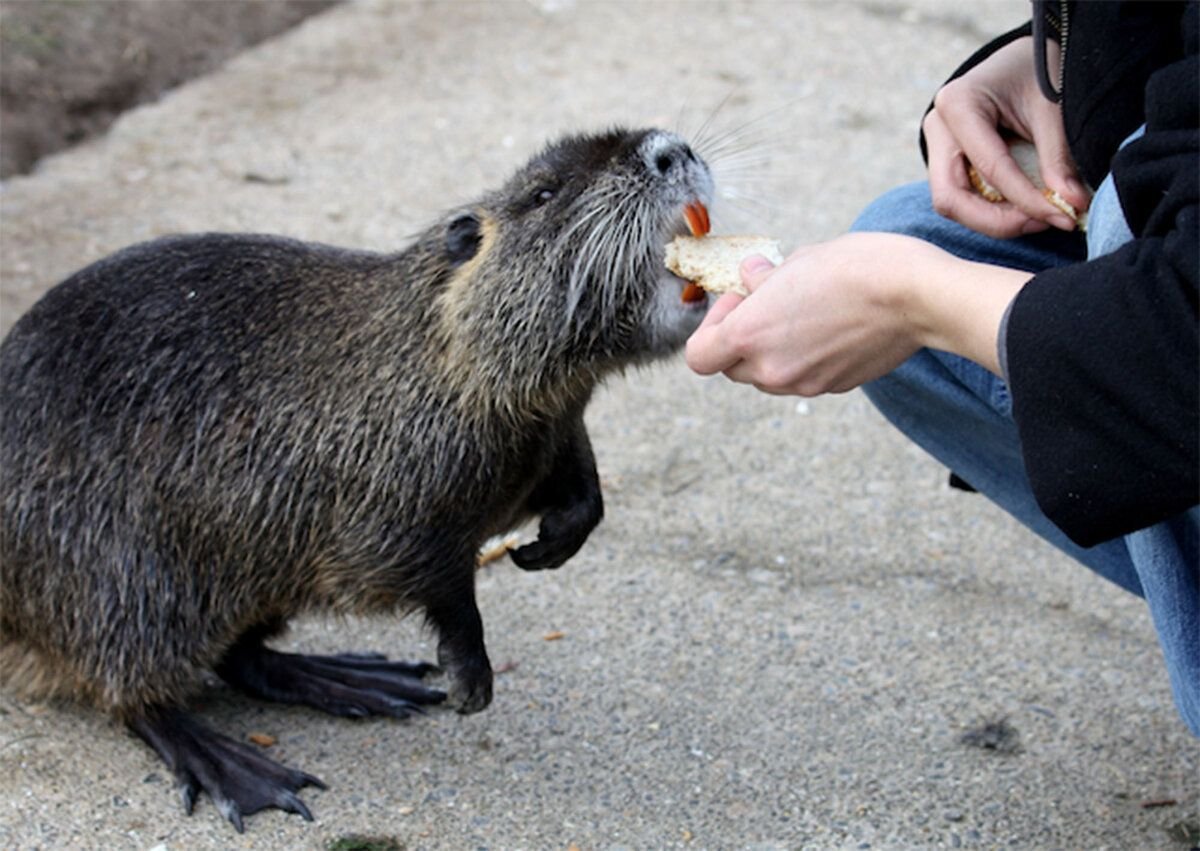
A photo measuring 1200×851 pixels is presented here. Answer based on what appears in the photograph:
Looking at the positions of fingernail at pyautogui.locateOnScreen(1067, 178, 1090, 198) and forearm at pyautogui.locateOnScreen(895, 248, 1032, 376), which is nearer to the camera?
forearm at pyautogui.locateOnScreen(895, 248, 1032, 376)

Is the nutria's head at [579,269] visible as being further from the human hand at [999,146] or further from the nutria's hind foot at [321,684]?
the nutria's hind foot at [321,684]

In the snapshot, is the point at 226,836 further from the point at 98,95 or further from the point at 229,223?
the point at 98,95

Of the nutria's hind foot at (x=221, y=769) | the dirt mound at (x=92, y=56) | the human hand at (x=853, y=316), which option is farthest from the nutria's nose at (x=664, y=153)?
the dirt mound at (x=92, y=56)

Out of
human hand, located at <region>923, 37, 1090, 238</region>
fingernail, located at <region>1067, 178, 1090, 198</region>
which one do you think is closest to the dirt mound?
human hand, located at <region>923, 37, 1090, 238</region>

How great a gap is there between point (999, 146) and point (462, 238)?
3.14 ft

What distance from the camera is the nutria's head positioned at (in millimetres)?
2672

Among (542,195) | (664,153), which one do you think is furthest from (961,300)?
(542,195)

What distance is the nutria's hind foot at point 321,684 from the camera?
3.06 metres

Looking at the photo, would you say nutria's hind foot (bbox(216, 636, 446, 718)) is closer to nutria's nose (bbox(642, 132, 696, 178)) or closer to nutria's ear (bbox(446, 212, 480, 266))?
nutria's ear (bbox(446, 212, 480, 266))

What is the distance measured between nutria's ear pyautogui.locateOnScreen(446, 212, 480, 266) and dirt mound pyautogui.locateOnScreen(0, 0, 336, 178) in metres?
2.70

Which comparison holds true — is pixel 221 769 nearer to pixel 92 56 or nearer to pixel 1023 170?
pixel 1023 170

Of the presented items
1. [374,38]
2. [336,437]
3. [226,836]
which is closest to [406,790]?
[226,836]

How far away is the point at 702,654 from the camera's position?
3281 millimetres

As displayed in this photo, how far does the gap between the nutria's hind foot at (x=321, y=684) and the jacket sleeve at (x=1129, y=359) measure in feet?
4.93
